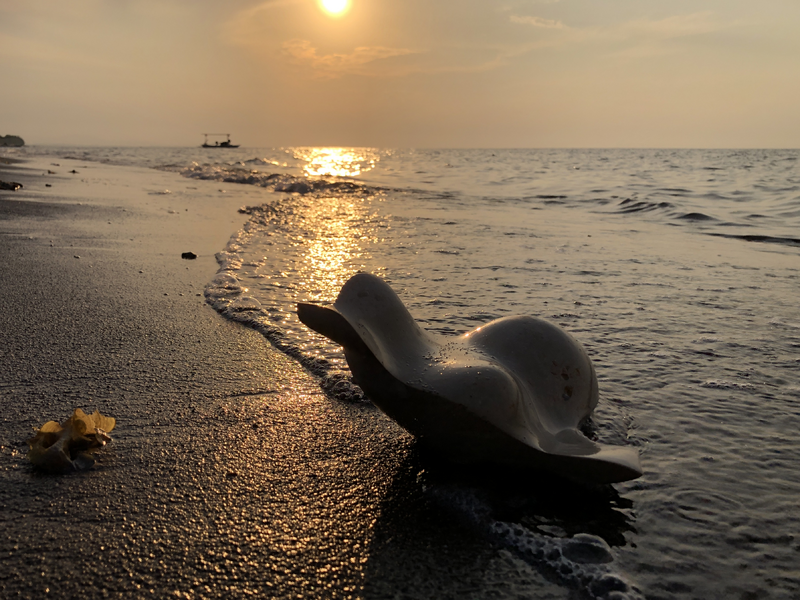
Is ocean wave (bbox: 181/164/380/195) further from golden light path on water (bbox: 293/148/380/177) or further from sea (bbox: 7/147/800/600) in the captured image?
sea (bbox: 7/147/800/600)

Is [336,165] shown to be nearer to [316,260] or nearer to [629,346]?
[316,260]

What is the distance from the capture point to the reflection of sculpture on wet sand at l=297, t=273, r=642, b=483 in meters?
1.80

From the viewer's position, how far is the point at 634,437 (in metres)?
2.38

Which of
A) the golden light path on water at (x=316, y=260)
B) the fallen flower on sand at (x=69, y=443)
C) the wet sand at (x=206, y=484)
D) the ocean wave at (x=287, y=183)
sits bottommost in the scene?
the wet sand at (x=206, y=484)

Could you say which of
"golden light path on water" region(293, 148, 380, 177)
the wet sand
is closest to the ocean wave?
"golden light path on water" region(293, 148, 380, 177)

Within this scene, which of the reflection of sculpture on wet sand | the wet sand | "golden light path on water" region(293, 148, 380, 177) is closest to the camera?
the wet sand

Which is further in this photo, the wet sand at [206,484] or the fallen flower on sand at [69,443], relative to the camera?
the fallen flower on sand at [69,443]

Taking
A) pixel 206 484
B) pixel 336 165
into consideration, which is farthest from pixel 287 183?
pixel 336 165

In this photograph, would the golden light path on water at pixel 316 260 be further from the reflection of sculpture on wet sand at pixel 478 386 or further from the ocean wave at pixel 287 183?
the ocean wave at pixel 287 183

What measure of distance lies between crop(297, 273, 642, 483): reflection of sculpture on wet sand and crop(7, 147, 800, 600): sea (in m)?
0.15

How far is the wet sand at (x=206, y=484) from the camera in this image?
147 cm

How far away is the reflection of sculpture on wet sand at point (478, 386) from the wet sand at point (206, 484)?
0.84 feet

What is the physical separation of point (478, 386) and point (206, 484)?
0.94m

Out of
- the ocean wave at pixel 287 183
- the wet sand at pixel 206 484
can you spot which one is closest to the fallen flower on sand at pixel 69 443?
the wet sand at pixel 206 484
